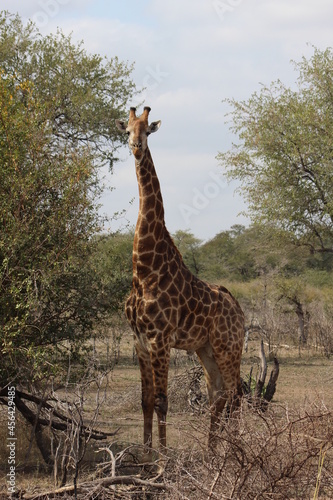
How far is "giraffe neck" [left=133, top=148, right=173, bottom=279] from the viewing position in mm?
7855

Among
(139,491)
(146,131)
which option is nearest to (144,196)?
(146,131)

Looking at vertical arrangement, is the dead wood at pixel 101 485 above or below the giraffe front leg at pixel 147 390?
below

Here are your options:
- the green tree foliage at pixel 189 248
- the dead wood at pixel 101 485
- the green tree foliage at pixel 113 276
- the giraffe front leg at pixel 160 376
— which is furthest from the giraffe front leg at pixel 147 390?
the green tree foliage at pixel 189 248

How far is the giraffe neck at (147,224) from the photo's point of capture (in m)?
7.86

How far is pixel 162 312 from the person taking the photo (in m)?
7.64

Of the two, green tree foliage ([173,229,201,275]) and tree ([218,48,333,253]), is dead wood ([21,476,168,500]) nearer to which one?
tree ([218,48,333,253])

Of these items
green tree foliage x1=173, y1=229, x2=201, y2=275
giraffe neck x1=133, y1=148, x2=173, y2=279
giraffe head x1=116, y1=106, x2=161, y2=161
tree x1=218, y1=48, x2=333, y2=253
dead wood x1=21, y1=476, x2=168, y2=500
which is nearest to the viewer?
dead wood x1=21, y1=476, x2=168, y2=500

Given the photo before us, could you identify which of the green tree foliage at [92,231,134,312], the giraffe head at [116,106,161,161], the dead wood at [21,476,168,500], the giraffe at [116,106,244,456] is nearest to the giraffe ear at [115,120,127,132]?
the giraffe at [116,106,244,456]

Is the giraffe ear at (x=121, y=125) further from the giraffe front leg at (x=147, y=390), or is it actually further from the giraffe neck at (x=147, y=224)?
the giraffe front leg at (x=147, y=390)

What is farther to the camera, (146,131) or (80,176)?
(80,176)

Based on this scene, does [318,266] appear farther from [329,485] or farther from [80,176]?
[329,485]

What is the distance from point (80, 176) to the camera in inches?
361

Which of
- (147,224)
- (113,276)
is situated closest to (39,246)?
(147,224)

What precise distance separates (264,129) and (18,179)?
44.9ft
